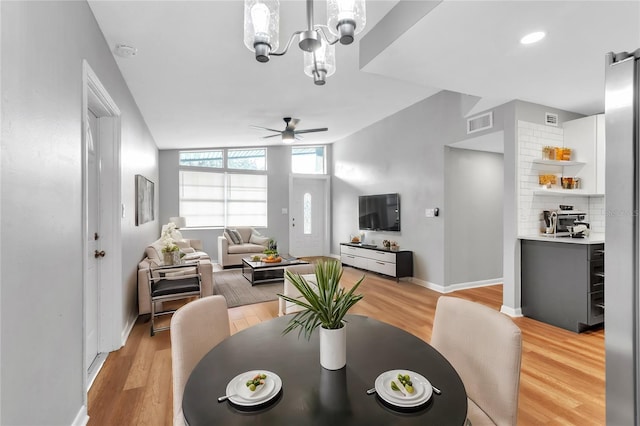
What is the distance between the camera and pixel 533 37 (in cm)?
235

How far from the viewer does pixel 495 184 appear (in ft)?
16.9

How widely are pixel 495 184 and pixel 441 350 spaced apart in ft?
14.7

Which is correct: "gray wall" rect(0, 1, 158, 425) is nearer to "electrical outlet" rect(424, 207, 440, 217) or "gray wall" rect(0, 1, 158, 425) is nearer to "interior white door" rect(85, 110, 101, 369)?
"interior white door" rect(85, 110, 101, 369)

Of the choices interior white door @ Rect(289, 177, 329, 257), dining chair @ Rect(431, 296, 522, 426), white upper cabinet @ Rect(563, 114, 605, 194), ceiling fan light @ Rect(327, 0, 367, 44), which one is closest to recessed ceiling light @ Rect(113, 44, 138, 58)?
ceiling fan light @ Rect(327, 0, 367, 44)

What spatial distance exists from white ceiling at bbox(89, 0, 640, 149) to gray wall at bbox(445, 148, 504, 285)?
108 centimetres

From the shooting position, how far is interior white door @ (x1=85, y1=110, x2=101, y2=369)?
2.58 meters

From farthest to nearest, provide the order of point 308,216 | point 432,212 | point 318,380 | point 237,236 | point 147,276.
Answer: point 308,216
point 237,236
point 432,212
point 147,276
point 318,380

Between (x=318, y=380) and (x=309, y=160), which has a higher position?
(x=309, y=160)

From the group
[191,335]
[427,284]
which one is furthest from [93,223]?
[427,284]

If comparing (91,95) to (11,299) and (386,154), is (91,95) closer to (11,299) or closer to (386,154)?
(11,299)

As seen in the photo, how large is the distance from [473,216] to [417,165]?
1223 millimetres

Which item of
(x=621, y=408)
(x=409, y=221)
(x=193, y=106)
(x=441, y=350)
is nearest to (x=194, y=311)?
(x=441, y=350)

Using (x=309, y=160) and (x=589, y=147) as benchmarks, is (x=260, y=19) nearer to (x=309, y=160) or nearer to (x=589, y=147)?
(x=589, y=147)

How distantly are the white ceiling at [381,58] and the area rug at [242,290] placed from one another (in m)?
2.73
